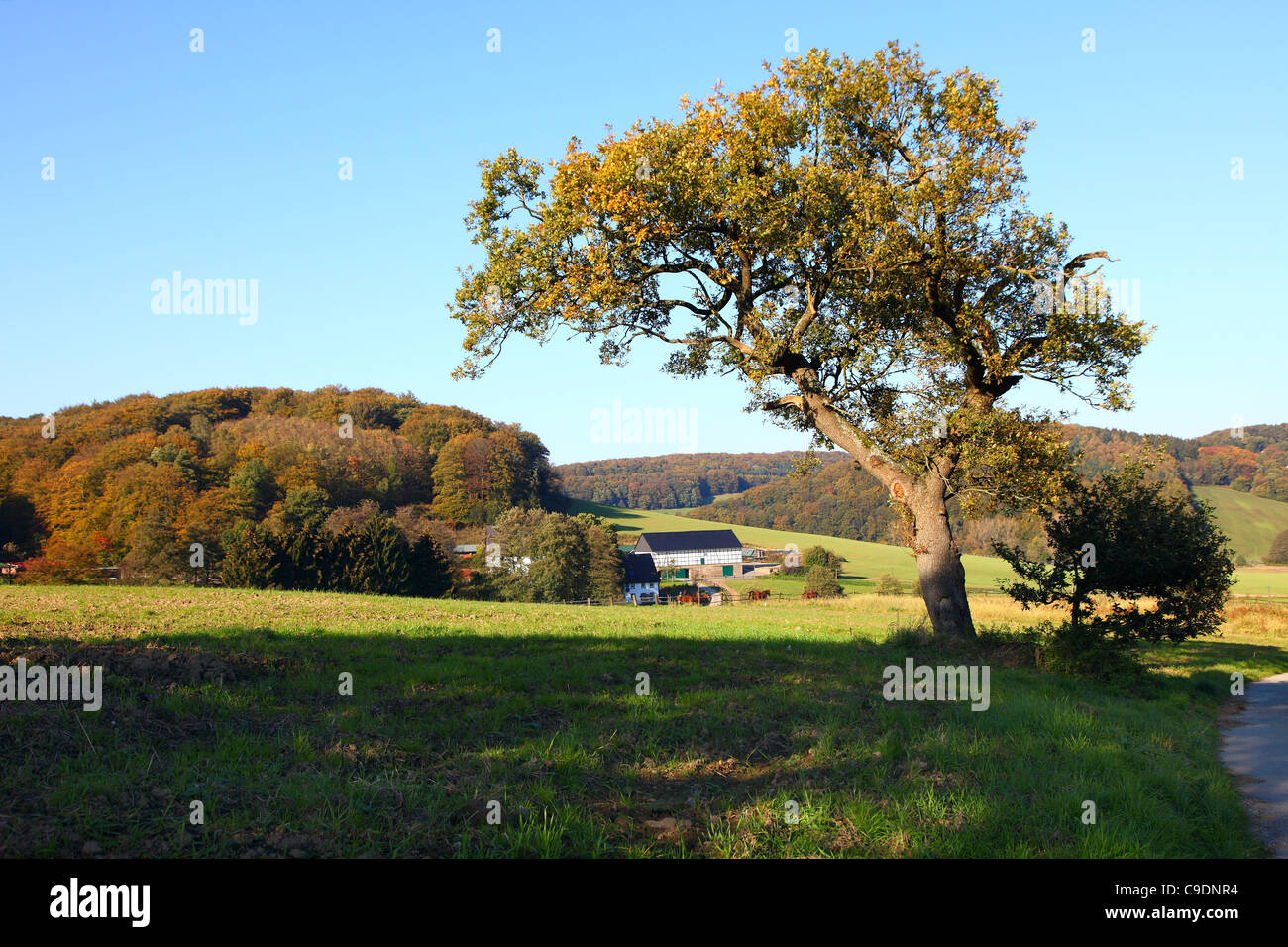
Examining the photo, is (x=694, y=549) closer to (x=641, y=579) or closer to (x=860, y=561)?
(x=641, y=579)

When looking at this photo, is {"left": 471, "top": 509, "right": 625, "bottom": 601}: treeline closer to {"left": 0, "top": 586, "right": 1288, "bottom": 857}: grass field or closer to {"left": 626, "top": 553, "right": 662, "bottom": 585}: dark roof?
{"left": 626, "top": 553, "right": 662, "bottom": 585}: dark roof

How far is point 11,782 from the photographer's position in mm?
4816

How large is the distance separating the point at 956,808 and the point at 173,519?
63781mm

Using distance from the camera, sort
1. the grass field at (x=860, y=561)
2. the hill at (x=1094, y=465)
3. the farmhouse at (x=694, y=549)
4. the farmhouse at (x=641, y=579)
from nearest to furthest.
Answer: the grass field at (x=860, y=561)
the farmhouse at (x=641, y=579)
the hill at (x=1094, y=465)
the farmhouse at (x=694, y=549)

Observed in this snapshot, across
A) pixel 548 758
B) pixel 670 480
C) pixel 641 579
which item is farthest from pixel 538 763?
pixel 670 480

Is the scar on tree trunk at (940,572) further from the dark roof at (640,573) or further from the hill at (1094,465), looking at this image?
the dark roof at (640,573)

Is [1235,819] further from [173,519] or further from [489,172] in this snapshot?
[173,519]

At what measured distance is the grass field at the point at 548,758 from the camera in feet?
15.4

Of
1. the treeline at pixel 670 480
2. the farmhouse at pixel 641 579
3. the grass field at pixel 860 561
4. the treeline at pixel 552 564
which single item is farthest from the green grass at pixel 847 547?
the treeline at pixel 552 564

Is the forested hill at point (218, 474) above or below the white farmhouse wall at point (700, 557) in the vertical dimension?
above

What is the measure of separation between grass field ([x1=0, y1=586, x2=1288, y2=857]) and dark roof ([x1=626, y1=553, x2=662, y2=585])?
68558 millimetres

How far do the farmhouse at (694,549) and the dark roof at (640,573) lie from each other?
12.1 metres

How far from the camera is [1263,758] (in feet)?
31.8
